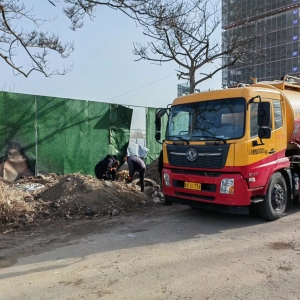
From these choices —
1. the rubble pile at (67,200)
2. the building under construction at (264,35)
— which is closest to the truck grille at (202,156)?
the rubble pile at (67,200)

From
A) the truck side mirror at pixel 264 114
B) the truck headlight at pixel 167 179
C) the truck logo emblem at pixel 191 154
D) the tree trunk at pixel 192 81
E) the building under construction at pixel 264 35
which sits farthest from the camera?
the building under construction at pixel 264 35

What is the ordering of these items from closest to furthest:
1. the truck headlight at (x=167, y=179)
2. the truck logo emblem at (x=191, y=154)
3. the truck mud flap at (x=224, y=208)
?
1. the truck mud flap at (x=224, y=208)
2. the truck logo emblem at (x=191, y=154)
3. the truck headlight at (x=167, y=179)

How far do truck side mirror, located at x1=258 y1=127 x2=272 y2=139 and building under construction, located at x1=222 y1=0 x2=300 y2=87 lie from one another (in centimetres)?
1042

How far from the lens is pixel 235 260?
15.3 feet

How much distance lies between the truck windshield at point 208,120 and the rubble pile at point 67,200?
2168 mm

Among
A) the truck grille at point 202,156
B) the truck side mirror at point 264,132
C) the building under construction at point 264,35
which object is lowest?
the truck grille at point 202,156

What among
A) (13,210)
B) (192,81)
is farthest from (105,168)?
(192,81)

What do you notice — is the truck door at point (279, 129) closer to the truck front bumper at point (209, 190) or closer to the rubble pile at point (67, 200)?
the truck front bumper at point (209, 190)

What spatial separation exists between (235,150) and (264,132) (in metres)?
0.64

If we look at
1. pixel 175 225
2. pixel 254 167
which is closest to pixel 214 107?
pixel 254 167

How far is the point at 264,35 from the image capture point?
2038 centimetres

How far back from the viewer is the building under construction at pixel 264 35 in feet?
52.2

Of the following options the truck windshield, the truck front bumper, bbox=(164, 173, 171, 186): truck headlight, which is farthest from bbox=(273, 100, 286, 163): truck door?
bbox=(164, 173, 171, 186): truck headlight

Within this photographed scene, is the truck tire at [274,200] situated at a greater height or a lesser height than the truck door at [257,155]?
lesser
